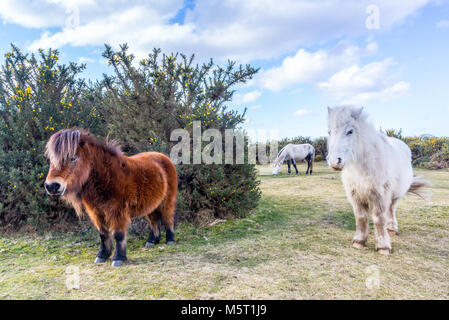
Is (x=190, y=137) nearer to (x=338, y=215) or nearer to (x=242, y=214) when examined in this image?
(x=242, y=214)

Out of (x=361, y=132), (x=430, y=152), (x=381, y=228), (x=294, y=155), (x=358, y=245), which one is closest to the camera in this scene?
(x=361, y=132)

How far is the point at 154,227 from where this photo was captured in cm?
396

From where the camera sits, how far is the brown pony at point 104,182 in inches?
105

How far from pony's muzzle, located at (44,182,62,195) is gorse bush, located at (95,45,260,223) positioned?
214 cm

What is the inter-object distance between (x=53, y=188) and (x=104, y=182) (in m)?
0.52

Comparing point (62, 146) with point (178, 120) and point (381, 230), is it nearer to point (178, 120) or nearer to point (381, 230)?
point (178, 120)

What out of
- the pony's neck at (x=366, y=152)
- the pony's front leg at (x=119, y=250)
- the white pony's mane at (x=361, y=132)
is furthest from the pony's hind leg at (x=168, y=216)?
the pony's neck at (x=366, y=152)

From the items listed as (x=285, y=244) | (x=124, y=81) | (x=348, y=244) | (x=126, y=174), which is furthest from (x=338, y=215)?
(x=124, y=81)

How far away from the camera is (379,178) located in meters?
3.38

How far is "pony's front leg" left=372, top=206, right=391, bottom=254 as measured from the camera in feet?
11.3

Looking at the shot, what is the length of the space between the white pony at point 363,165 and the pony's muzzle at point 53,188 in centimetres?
308

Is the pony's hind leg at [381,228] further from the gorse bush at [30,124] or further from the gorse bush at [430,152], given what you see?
the gorse bush at [430,152]

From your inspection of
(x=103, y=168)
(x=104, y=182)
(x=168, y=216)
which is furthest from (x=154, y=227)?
(x=103, y=168)

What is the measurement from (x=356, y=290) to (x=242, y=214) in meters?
3.00
